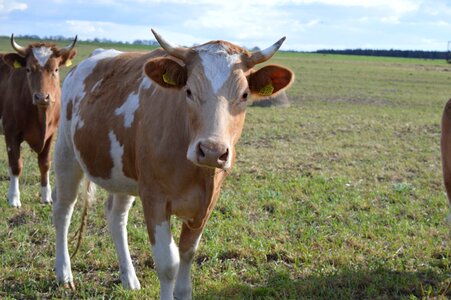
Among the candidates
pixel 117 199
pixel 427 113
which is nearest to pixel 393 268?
pixel 117 199

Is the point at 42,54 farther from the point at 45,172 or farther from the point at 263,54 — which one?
the point at 263,54

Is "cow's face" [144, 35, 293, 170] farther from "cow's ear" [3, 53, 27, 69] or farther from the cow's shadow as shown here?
"cow's ear" [3, 53, 27, 69]

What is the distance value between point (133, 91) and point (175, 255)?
1456 millimetres

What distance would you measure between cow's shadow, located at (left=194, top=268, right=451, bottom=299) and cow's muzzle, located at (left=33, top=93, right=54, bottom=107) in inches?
175

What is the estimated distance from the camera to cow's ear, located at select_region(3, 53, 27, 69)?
28.8ft

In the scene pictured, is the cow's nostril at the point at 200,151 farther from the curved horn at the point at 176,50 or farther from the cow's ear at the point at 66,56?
the cow's ear at the point at 66,56

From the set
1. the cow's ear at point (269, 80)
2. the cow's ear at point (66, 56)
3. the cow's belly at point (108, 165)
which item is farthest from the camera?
the cow's ear at point (66, 56)

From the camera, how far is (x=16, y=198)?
770cm

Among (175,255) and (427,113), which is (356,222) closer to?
(175,255)

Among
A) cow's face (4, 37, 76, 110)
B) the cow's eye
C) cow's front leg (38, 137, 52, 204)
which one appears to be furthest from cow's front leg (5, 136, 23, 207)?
the cow's eye

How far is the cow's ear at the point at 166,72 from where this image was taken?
3.91 metres

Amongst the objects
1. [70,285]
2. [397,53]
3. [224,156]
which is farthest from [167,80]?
[397,53]

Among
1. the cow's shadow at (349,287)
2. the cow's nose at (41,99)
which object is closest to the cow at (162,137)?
the cow's shadow at (349,287)

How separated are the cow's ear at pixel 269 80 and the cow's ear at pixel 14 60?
5.90 metres
